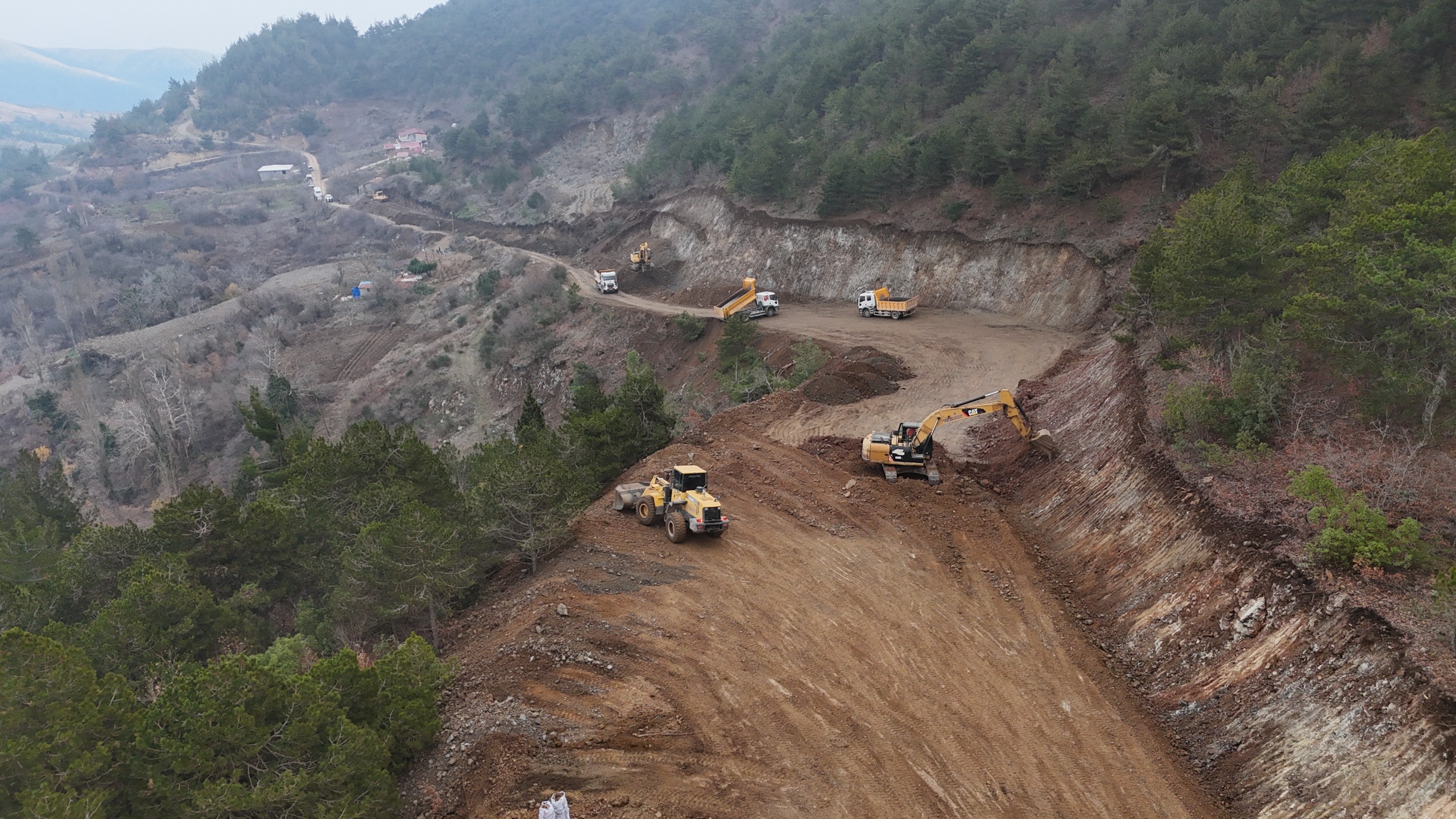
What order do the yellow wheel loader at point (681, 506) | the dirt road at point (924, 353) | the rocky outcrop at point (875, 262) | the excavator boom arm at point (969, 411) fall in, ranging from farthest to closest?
the rocky outcrop at point (875, 262) → the dirt road at point (924, 353) → the excavator boom arm at point (969, 411) → the yellow wheel loader at point (681, 506)

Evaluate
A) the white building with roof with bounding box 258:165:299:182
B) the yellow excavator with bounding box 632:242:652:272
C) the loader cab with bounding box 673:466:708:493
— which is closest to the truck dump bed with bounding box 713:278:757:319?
the yellow excavator with bounding box 632:242:652:272

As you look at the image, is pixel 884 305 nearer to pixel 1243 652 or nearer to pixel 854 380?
pixel 854 380

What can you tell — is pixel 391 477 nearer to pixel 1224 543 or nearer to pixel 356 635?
pixel 356 635

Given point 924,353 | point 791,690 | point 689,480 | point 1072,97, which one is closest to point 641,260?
point 924,353

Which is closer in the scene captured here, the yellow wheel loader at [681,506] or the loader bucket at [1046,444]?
the yellow wheel loader at [681,506]

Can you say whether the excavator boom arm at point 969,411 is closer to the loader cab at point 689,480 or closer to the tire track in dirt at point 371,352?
the loader cab at point 689,480

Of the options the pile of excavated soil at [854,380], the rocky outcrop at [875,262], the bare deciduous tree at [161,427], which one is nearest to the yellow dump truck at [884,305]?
the rocky outcrop at [875,262]
